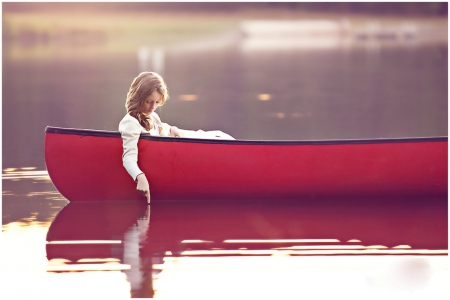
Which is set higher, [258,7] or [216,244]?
[258,7]

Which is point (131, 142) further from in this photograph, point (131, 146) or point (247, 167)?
point (247, 167)

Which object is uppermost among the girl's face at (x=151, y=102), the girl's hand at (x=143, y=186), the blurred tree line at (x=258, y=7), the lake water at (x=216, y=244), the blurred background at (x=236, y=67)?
the blurred tree line at (x=258, y=7)

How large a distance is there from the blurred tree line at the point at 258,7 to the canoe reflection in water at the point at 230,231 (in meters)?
35.7

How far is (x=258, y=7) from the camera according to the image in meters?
45.9

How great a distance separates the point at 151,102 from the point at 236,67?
1832 cm

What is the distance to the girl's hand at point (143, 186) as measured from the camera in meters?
4.88

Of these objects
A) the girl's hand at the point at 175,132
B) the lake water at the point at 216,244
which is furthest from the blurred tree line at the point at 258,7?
the girl's hand at the point at 175,132

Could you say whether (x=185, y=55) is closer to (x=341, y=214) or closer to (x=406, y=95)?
(x=406, y=95)

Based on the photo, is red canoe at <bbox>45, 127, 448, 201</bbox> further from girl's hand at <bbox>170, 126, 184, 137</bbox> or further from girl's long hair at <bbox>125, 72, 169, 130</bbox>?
girl's hand at <bbox>170, 126, 184, 137</bbox>

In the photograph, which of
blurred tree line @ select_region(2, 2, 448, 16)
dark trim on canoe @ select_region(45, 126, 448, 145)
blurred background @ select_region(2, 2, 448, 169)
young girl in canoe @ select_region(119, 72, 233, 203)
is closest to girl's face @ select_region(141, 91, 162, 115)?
young girl in canoe @ select_region(119, 72, 233, 203)

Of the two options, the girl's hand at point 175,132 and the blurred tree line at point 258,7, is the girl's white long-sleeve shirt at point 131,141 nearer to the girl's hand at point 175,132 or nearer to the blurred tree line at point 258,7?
the girl's hand at point 175,132

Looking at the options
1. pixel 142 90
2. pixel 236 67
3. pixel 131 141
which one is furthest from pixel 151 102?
pixel 236 67

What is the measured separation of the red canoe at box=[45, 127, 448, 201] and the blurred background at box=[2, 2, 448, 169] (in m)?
1.59

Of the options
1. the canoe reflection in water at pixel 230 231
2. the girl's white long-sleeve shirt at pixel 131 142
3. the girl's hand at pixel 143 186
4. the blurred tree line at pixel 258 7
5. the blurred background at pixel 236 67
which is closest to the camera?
the canoe reflection in water at pixel 230 231
